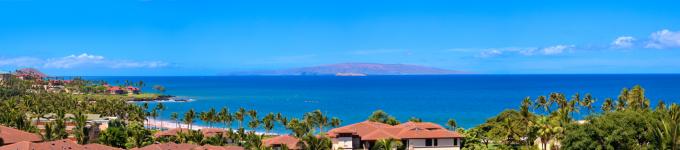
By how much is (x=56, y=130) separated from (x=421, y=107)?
13432 centimetres

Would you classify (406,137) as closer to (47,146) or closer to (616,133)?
(616,133)

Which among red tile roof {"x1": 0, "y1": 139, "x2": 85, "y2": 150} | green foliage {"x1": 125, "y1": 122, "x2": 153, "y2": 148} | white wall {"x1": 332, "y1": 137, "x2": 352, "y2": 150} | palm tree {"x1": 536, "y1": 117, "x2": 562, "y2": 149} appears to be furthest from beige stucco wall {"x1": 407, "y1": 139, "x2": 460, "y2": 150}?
→ red tile roof {"x1": 0, "y1": 139, "x2": 85, "y2": 150}

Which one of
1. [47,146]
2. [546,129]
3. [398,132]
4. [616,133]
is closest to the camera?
[616,133]

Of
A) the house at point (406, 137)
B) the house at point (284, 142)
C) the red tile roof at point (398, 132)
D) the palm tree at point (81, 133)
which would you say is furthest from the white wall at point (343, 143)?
the palm tree at point (81, 133)

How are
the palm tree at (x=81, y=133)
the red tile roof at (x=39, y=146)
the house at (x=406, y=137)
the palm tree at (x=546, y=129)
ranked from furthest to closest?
1. the house at (x=406, y=137)
2. the palm tree at (x=81, y=133)
3. the palm tree at (x=546, y=129)
4. the red tile roof at (x=39, y=146)

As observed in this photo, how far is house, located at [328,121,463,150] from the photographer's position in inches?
2719

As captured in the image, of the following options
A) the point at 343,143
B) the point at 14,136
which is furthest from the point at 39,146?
the point at 343,143

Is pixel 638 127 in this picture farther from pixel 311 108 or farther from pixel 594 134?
pixel 311 108

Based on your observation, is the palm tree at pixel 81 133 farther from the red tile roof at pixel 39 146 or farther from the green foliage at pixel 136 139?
the red tile roof at pixel 39 146

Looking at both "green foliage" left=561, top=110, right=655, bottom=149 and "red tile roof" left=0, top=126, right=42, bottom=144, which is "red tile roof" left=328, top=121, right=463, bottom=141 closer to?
"green foliage" left=561, top=110, right=655, bottom=149

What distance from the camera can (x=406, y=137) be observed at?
6862 centimetres

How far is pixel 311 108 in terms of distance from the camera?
652ft

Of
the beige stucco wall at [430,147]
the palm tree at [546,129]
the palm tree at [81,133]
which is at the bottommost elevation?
the beige stucco wall at [430,147]

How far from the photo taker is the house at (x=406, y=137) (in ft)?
227
